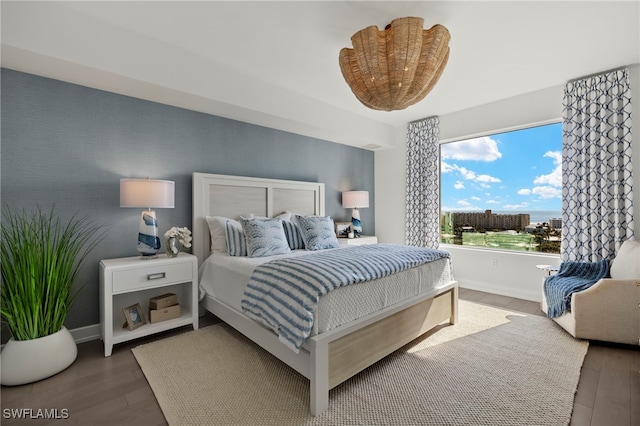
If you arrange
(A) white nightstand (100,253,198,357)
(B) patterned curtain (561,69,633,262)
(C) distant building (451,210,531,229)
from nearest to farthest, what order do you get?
1. (A) white nightstand (100,253,198,357)
2. (B) patterned curtain (561,69,633,262)
3. (C) distant building (451,210,531,229)

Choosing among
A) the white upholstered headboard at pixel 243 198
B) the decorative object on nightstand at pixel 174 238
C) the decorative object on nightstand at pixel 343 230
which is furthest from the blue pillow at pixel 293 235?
the decorative object on nightstand at pixel 343 230

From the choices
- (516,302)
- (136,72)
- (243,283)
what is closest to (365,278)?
(243,283)

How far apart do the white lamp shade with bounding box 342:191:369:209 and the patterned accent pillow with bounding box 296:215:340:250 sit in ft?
4.04

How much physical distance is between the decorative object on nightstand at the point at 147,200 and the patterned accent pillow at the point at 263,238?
772mm

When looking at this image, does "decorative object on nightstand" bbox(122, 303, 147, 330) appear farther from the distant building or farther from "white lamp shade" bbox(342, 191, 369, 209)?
the distant building

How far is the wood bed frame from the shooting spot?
1736 millimetres

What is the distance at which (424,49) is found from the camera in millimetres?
1979

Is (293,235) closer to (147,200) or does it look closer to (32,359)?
(147,200)

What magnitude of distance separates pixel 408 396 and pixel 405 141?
4044 millimetres

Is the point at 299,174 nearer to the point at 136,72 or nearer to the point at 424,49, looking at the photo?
the point at 136,72

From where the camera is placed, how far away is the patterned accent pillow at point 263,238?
2893 mm

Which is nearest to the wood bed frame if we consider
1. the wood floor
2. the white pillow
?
the white pillow

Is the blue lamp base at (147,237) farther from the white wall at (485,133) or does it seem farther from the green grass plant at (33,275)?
the white wall at (485,133)

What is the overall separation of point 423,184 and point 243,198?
112 inches
